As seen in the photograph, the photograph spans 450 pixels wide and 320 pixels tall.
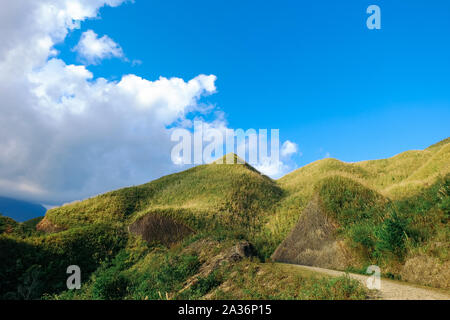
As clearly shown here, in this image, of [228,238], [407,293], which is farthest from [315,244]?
[407,293]

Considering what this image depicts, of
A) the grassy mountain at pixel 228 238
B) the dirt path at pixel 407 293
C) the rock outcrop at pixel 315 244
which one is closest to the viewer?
the dirt path at pixel 407 293

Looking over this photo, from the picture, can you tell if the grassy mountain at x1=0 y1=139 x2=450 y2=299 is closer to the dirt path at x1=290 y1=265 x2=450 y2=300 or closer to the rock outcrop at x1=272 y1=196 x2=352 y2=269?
the rock outcrop at x1=272 y1=196 x2=352 y2=269

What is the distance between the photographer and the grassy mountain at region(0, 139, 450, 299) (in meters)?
12.8

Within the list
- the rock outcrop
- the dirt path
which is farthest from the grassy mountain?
the dirt path

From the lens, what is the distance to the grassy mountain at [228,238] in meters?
12.8

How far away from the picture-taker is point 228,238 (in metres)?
19.0

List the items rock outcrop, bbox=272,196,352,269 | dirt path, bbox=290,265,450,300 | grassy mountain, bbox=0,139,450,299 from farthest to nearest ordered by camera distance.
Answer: rock outcrop, bbox=272,196,352,269 → grassy mountain, bbox=0,139,450,299 → dirt path, bbox=290,265,450,300

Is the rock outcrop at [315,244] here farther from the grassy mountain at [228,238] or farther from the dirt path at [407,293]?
the dirt path at [407,293]

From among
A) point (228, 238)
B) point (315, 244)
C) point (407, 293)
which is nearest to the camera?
point (407, 293)

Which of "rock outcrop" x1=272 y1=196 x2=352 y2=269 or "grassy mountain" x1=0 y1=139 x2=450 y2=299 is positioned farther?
"rock outcrop" x1=272 y1=196 x2=352 y2=269

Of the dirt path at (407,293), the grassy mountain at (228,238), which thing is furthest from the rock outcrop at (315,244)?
the dirt path at (407,293)

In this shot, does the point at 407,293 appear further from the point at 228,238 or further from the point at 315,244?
the point at 228,238

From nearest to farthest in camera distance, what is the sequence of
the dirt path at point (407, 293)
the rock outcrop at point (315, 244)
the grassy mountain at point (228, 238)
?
the dirt path at point (407, 293)
the grassy mountain at point (228, 238)
the rock outcrop at point (315, 244)
